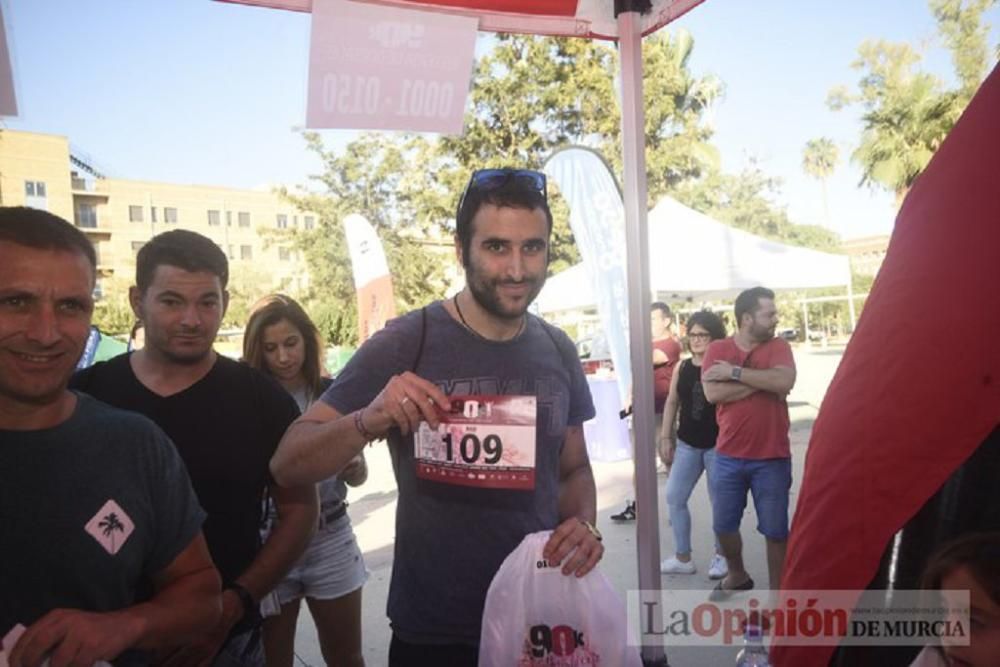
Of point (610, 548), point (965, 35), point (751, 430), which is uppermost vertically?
point (965, 35)

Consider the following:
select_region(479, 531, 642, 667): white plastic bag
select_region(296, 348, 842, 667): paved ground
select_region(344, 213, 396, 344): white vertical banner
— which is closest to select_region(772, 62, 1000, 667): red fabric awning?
select_region(479, 531, 642, 667): white plastic bag

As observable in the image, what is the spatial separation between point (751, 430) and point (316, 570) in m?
2.72

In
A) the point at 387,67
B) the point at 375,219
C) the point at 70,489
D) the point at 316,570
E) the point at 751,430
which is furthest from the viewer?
the point at 375,219

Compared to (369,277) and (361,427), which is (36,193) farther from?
(361,427)

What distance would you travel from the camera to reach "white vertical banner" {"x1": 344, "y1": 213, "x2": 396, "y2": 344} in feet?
34.8

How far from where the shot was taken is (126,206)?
60594 mm

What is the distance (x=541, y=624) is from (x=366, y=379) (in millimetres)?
722

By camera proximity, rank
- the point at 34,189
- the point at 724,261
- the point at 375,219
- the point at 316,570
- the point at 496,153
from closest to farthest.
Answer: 1. the point at 316,570
2. the point at 724,261
3. the point at 496,153
4. the point at 375,219
5. the point at 34,189

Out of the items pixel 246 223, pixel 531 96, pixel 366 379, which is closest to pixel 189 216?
pixel 246 223

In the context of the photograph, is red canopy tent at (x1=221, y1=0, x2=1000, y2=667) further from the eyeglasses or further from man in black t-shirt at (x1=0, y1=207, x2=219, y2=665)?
man in black t-shirt at (x1=0, y1=207, x2=219, y2=665)

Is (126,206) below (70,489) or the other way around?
the other way around

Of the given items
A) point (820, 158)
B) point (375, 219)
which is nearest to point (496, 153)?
point (375, 219)

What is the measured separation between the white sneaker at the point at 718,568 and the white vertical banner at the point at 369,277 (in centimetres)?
669

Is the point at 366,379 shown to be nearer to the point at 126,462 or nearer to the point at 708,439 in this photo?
the point at 126,462
